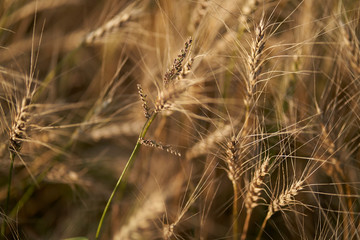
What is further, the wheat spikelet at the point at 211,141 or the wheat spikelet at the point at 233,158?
the wheat spikelet at the point at 211,141

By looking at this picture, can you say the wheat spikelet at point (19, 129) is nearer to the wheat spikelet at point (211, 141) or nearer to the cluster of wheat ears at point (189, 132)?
the cluster of wheat ears at point (189, 132)

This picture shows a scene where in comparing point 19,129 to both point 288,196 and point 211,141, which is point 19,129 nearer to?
point 211,141

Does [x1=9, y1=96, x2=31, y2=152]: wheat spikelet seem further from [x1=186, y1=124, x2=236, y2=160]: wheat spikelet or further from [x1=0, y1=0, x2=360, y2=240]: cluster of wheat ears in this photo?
[x1=186, y1=124, x2=236, y2=160]: wheat spikelet

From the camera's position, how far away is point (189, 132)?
121cm

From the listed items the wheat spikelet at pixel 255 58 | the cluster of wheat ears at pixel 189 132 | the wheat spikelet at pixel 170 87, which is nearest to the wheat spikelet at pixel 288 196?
the cluster of wheat ears at pixel 189 132

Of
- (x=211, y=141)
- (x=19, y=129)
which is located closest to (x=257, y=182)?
(x=211, y=141)

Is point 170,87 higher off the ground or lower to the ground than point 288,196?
higher

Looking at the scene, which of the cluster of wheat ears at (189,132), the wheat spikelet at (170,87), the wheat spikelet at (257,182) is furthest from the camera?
the cluster of wheat ears at (189,132)

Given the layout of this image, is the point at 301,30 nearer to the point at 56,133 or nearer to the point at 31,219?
the point at 56,133

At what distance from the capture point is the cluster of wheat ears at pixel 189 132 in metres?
1.09

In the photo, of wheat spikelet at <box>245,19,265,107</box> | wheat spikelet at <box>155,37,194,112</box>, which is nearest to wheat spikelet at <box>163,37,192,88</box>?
wheat spikelet at <box>155,37,194,112</box>

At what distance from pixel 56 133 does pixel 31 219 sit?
1.43ft

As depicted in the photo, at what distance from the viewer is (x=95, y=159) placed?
58.3 inches

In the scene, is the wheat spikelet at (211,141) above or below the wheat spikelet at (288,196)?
above
